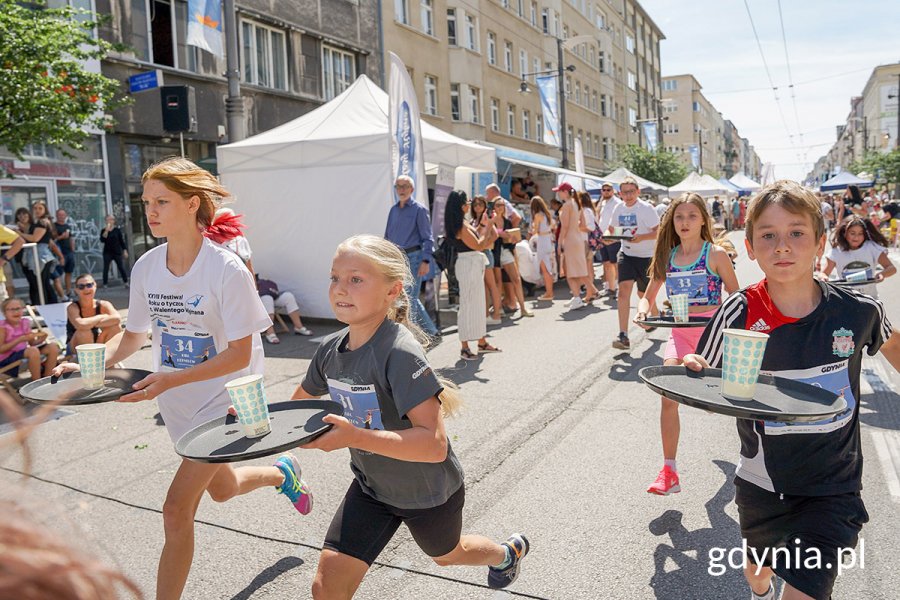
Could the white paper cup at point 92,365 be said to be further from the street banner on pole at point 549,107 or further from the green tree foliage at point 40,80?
the street banner on pole at point 549,107

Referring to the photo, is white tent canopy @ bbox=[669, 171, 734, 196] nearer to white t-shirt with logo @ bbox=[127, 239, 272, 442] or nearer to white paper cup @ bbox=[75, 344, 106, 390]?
white t-shirt with logo @ bbox=[127, 239, 272, 442]

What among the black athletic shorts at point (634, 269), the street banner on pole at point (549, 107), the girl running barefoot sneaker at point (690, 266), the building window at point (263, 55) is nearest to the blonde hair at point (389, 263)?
the girl running barefoot sneaker at point (690, 266)

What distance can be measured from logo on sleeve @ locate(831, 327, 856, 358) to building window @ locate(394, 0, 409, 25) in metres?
26.0

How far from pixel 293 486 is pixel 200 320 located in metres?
1.03

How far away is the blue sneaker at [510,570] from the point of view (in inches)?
119

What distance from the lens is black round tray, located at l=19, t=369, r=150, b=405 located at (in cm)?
261

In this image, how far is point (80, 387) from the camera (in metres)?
2.56

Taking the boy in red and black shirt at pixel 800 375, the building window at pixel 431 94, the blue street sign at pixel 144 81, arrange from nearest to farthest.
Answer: the boy in red and black shirt at pixel 800 375 < the blue street sign at pixel 144 81 < the building window at pixel 431 94

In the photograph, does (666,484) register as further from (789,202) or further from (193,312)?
(193,312)

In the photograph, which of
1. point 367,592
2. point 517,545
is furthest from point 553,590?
point 367,592

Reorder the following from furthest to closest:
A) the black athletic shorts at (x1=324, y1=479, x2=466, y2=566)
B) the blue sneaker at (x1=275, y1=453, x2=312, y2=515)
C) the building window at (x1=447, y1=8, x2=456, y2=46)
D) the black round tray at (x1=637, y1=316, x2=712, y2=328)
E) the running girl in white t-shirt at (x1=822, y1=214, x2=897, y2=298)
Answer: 1. the building window at (x1=447, y1=8, x2=456, y2=46)
2. the running girl in white t-shirt at (x1=822, y1=214, x2=897, y2=298)
3. the black round tray at (x1=637, y1=316, x2=712, y2=328)
4. the blue sneaker at (x1=275, y1=453, x2=312, y2=515)
5. the black athletic shorts at (x1=324, y1=479, x2=466, y2=566)

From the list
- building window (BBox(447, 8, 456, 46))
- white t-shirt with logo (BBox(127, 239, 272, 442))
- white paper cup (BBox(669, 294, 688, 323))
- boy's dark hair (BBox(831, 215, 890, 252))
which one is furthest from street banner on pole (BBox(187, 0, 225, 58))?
building window (BBox(447, 8, 456, 46))

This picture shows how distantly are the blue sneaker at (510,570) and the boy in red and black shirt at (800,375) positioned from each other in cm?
89

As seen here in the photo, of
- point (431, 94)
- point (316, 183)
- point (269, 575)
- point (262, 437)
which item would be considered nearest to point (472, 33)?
point (431, 94)
